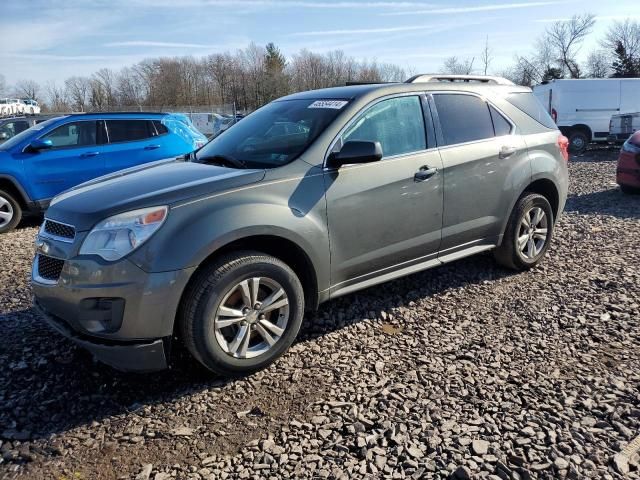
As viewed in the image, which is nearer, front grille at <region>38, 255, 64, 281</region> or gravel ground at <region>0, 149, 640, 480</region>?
gravel ground at <region>0, 149, 640, 480</region>

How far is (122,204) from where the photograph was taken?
291 cm

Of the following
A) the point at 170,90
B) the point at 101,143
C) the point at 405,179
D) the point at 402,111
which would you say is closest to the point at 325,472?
the point at 405,179

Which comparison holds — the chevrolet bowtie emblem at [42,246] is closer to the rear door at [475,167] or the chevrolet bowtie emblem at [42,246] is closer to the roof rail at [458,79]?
the rear door at [475,167]

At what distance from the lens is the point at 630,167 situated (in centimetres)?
856

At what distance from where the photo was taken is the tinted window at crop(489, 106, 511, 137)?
448 cm

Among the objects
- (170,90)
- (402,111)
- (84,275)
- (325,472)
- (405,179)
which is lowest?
(325,472)

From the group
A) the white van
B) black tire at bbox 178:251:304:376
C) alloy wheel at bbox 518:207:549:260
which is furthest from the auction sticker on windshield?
the white van

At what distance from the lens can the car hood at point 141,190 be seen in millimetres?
2895

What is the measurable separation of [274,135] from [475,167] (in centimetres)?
168

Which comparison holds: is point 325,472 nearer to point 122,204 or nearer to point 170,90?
point 122,204

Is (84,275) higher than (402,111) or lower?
lower

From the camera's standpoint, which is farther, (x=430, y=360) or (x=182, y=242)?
(x=430, y=360)

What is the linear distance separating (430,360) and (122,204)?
2173 millimetres

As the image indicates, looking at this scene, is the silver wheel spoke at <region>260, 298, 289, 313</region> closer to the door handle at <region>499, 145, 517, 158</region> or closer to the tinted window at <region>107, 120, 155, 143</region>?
the door handle at <region>499, 145, 517, 158</region>
